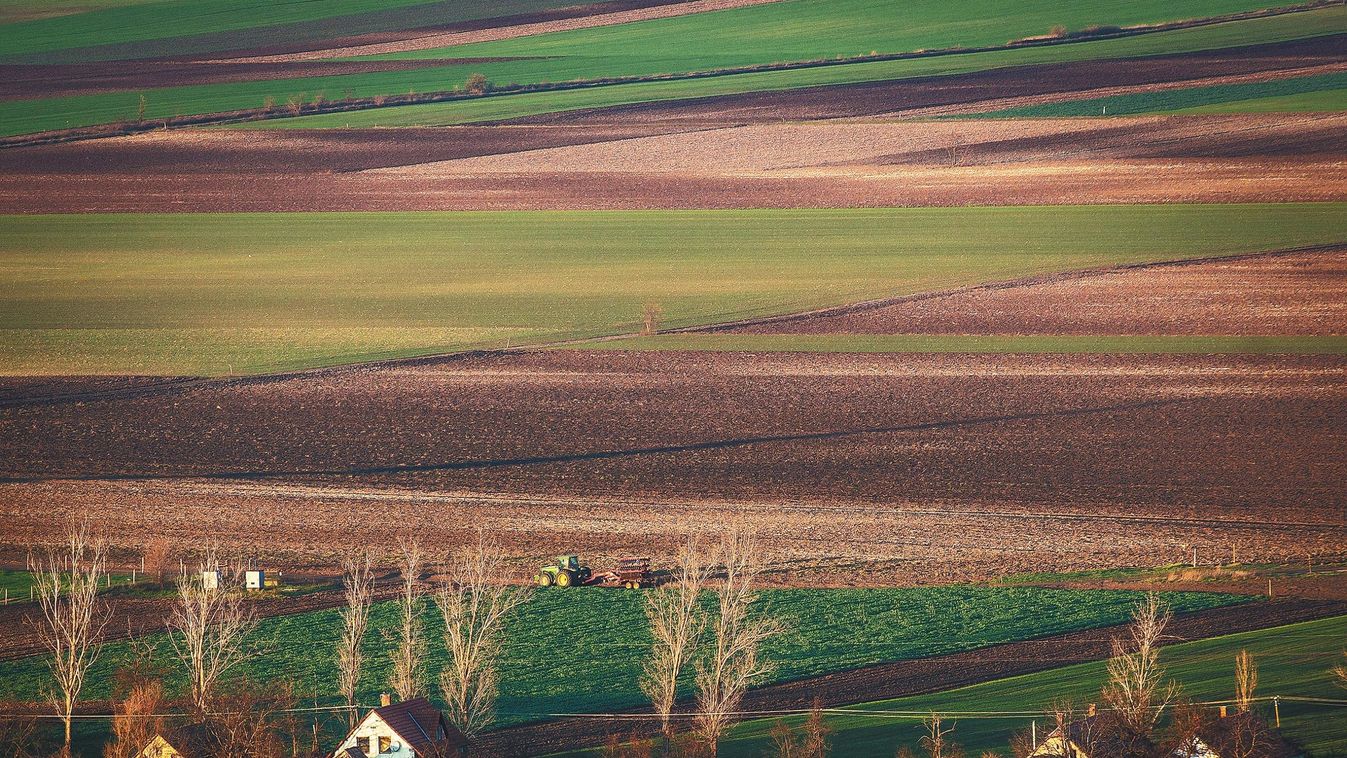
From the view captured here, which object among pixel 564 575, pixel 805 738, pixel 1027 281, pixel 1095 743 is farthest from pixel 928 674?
pixel 1027 281

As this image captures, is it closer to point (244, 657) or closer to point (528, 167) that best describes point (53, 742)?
point (244, 657)

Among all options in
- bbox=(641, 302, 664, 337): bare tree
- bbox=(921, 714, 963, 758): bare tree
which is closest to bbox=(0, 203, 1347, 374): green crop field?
bbox=(641, 302, 664, 337): bare tree

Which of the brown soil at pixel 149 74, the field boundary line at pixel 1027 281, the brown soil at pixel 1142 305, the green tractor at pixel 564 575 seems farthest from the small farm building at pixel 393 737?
the brown soil at pixel 149 74

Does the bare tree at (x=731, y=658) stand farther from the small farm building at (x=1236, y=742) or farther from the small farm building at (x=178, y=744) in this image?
the small farm building at (x=178, y=744)

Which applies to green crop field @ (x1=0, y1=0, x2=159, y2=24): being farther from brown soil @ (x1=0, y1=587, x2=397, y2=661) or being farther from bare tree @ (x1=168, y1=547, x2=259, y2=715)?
brown soil @ (x1=0, y1=587, x2=397, y2=661)

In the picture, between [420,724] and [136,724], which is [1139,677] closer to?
[420,724]
